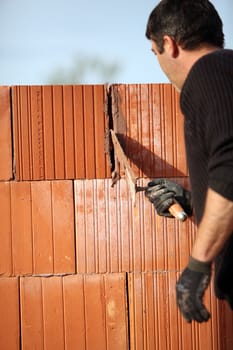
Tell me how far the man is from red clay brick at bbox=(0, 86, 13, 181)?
67.0 inches

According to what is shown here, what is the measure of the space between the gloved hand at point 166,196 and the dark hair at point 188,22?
112 cm

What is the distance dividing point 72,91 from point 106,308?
1533 mm

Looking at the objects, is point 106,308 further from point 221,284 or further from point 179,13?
point 179,13

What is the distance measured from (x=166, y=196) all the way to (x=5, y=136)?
1.29 metres

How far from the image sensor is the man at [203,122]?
5.92ft

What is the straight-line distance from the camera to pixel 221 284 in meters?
2.11

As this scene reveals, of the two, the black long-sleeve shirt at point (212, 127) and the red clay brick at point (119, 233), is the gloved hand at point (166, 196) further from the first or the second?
the black long-sleeve shirt at point (212, 127)

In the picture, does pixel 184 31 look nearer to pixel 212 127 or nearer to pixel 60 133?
pixel 212 127

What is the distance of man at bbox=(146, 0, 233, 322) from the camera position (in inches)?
71.1

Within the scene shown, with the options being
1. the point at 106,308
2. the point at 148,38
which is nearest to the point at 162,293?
the point at 106,308

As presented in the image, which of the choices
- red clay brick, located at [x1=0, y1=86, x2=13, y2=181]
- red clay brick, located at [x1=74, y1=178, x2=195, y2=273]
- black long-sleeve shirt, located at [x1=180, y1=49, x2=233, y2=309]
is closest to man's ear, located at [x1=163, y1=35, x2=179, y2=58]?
black long-sleeve shirt, located at [x1=180, y1=49, x2=233, y2=309]

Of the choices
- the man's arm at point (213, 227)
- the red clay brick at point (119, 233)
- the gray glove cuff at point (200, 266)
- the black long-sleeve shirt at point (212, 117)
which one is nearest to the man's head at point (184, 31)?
the black long-sleeve shirt at point (212, 117)

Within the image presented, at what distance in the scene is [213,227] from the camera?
183 centimetres

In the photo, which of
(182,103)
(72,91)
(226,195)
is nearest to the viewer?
(226,195)
